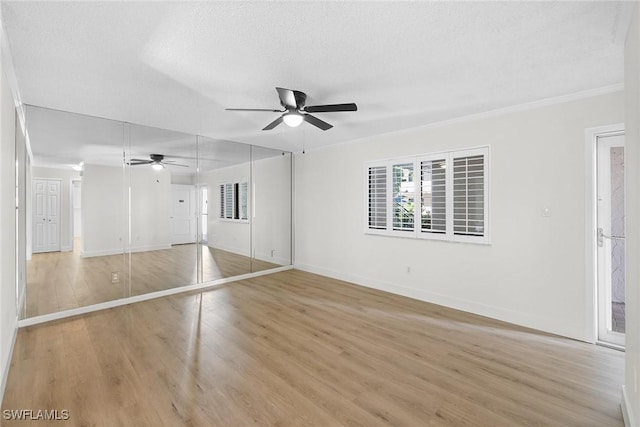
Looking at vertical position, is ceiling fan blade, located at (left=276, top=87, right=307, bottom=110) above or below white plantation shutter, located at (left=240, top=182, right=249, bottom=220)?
above

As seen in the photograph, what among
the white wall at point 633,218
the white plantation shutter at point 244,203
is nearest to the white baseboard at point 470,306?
the white wall at point 633,218

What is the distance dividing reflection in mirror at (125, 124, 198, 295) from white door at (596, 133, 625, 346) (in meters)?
5.33

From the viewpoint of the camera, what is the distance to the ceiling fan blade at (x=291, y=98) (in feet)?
8.26

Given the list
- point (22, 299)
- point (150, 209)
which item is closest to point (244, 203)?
point (150, 209)

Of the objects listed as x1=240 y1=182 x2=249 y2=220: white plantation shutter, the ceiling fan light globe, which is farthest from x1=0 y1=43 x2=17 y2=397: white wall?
x1=240 y1=182 x2=249 y2=220: white plantation shutter

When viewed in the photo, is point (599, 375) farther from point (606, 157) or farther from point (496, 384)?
point (606, 157)

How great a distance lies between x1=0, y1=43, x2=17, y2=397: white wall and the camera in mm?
2201

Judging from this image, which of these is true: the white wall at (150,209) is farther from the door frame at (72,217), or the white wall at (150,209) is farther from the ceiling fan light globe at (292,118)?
the ceiling fan light globe at (292,118)

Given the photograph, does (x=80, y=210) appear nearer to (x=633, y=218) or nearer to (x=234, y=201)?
(x=234, y=201)

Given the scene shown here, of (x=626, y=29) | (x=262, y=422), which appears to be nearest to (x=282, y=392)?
(x=262, y=422)

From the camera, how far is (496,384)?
2223mm

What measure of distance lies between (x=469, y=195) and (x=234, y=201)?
158 inches

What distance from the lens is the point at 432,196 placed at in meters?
4.11

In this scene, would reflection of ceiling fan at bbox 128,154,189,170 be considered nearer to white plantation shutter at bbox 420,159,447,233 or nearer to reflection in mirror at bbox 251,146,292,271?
reflection in mirror at bbox 251,146,292,271
